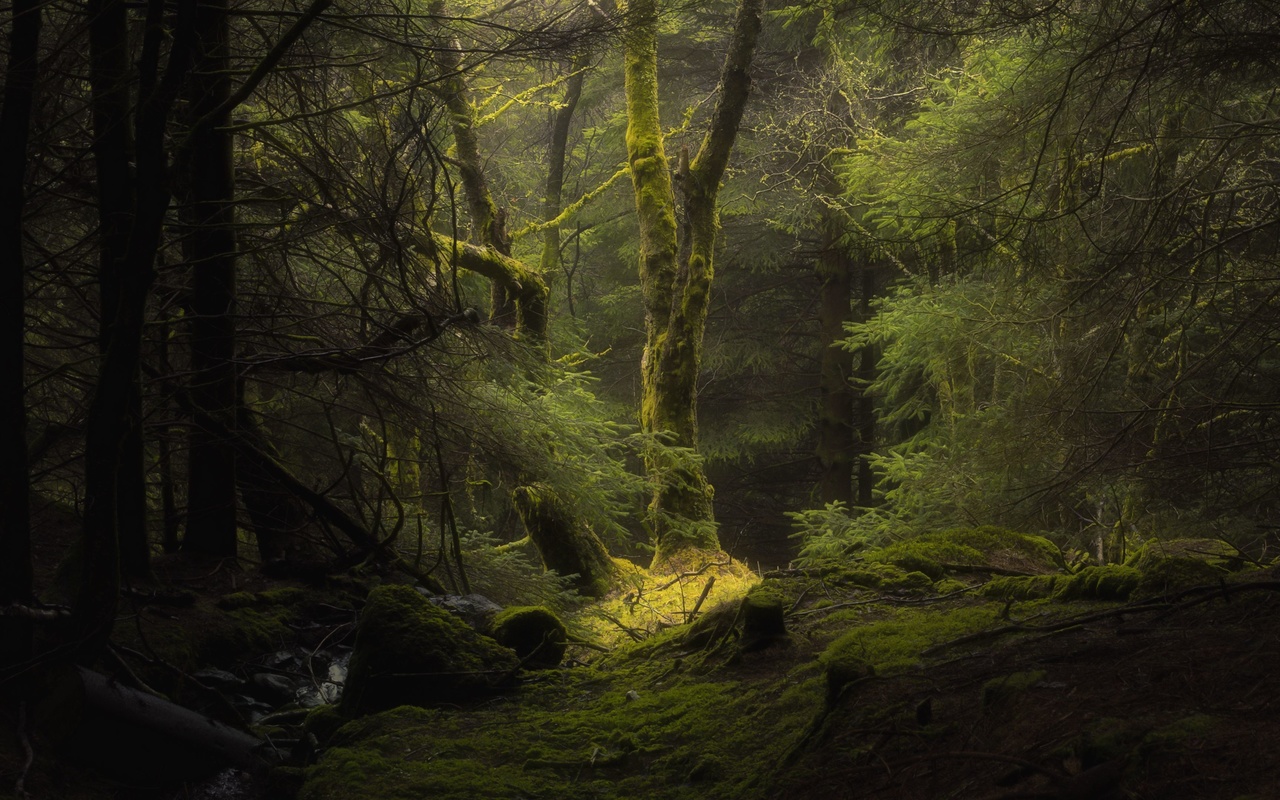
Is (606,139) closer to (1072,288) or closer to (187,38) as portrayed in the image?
(1072,288)

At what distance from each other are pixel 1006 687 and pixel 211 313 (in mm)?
4337

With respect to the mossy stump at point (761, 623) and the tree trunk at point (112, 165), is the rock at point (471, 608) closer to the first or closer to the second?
the mossy stump at point (761, 623)

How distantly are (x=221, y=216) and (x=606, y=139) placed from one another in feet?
43.5

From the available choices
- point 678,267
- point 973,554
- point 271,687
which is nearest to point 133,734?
point 271,687

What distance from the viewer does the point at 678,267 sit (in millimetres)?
11148

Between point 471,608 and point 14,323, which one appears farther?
point 471,608

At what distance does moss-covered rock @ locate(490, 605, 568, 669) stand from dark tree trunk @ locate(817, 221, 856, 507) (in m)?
11.9

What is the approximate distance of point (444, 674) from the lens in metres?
4.20

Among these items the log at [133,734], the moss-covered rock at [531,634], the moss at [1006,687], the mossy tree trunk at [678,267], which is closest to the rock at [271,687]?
the log at [133,734]

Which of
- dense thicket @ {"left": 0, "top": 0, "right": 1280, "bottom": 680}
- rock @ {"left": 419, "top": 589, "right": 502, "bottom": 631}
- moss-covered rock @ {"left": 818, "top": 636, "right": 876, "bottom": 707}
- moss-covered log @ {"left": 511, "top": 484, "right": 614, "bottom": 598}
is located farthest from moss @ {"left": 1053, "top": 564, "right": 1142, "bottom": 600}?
moss-covered log @ {"left": 511, "top": 484, "right": 614, "bottom": 598}

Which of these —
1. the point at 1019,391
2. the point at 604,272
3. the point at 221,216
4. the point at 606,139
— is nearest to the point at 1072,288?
the point at 1019,391

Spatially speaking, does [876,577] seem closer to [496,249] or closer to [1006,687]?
[1006,687]

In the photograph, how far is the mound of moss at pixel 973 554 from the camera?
5.33 meters

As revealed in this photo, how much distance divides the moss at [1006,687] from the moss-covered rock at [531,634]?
8.89 feet
